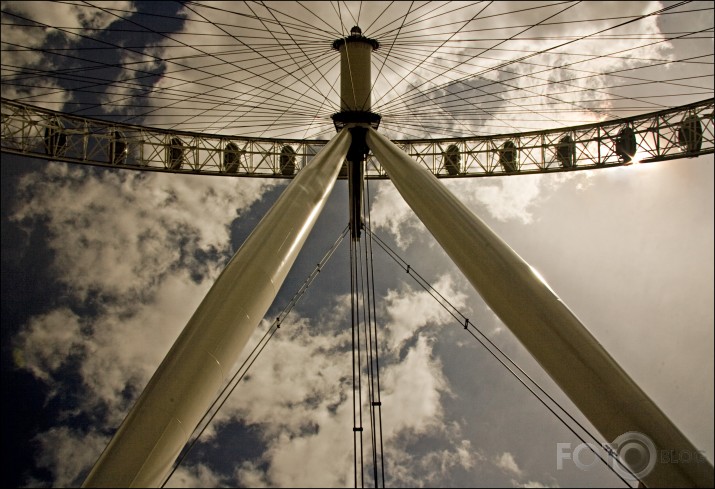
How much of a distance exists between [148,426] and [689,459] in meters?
7.28

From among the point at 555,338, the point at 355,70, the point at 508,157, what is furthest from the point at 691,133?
the point at 555,338

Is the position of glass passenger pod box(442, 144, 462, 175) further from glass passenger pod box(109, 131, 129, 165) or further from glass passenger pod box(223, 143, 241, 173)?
glass passenger pod box(109, 131, 129, 165)

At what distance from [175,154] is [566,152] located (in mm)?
19099

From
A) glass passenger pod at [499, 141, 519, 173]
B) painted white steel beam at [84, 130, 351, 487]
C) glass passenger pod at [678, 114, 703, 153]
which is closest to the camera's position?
painted white steel beam at [84, 130, 351, 487]

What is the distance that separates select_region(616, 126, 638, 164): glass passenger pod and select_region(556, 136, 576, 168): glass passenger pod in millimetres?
Answer: 2023

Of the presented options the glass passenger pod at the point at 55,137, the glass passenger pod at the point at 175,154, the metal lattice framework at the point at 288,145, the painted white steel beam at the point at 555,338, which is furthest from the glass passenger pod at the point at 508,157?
the glass passenger pod at the point at 55,137

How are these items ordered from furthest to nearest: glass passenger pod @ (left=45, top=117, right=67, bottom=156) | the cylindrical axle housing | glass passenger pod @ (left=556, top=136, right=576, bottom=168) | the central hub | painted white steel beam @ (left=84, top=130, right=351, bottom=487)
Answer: glass passenger pod @ (left=556, top=136, right=576, bottom=168) → glass passenger pod @ (left=45, top=117, right=67, bottom=156) → the cylindrical axle housing → the central hub → painted white steel beam @ (left=84, top=130, right=351, bottom=487)

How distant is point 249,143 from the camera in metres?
29.1

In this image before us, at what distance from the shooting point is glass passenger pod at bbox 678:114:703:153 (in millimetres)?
24719

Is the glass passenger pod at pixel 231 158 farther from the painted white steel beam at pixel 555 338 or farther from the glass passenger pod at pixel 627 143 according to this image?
the painted white steel beam at pixel 555 338

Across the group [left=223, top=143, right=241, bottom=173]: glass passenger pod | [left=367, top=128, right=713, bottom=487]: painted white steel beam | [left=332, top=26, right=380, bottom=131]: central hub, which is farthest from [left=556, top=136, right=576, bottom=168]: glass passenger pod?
[left=367, top=128, right=713, bottom=487]: painted white steel beam

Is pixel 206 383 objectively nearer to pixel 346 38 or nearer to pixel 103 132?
pixel 346 38

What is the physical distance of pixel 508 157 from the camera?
1151 inches

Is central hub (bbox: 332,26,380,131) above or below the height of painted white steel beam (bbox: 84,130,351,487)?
above
